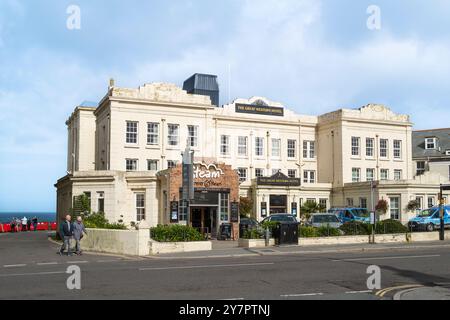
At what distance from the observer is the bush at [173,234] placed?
25016 mm

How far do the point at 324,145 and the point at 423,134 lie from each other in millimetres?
18055

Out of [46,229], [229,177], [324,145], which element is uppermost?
[324,145]

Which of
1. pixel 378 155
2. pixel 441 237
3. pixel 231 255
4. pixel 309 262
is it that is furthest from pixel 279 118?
pixel 309 262

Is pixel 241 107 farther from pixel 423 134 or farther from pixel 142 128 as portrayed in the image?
pixel 423 134

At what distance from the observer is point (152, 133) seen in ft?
140

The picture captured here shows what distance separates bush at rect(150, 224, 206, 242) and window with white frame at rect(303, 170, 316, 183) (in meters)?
26.7

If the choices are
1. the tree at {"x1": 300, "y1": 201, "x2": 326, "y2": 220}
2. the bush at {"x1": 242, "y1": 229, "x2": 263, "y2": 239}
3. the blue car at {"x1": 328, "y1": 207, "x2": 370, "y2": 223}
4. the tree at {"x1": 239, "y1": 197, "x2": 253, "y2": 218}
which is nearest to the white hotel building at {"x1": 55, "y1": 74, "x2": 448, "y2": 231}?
the tree at {"x1": 300, "y1": 201, "x2": 326, "y2": 220}

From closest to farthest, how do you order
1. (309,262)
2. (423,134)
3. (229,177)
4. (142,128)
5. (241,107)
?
(309,262)
(229,177)
(142,128)
(241,107)
(423,134)

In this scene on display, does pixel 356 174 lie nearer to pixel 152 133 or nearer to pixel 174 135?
pixel 174 135

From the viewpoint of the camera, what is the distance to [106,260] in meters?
21.3

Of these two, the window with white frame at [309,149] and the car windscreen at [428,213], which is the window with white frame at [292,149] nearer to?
the window with white frame at [309,149]

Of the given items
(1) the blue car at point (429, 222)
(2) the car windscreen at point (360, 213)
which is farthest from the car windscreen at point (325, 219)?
A: (1) the blue car at point (429, 222)

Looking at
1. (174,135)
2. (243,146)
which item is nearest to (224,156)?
(243,146)

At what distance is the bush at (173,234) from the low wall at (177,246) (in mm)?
367
